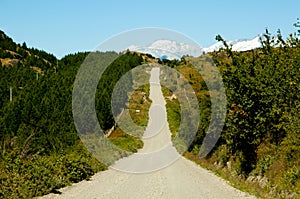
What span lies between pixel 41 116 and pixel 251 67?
64.2 m

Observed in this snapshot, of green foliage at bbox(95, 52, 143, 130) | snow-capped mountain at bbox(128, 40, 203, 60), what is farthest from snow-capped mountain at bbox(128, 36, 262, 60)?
green foliage at bbox(95, 52, 143, 130)

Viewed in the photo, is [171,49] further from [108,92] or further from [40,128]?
[40,128]

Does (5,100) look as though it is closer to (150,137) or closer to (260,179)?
(150,137)

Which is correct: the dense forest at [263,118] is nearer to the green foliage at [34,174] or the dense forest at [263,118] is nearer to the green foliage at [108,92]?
the green foliage at [34,174]

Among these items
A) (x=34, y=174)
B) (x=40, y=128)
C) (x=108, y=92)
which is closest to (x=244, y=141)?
(x=34, y=174)

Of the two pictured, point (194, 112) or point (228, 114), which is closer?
point (228, 114)

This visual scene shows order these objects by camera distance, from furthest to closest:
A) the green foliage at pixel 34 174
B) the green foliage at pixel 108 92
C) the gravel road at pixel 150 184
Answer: the green foliage at pixel 108 92 → the gravel road at pixel 150 184 → the green foliage at pixel 34 174

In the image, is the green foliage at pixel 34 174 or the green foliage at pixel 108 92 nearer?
the green foliage at pixel 34 174

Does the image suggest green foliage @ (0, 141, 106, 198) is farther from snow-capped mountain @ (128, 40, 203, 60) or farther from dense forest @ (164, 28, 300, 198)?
snow-capped mountain @ (128, 40, 203, 60)

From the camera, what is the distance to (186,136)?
3675cm

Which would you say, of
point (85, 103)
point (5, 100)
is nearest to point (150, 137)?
point (85, 103)

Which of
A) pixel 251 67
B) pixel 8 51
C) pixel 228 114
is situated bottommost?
pixel 228 114

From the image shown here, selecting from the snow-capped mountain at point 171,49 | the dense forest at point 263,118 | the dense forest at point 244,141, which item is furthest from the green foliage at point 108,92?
the dense forest at point 263,118

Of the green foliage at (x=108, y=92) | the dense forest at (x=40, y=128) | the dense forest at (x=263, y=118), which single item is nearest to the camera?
the dense forest at (x=40, y=128)
